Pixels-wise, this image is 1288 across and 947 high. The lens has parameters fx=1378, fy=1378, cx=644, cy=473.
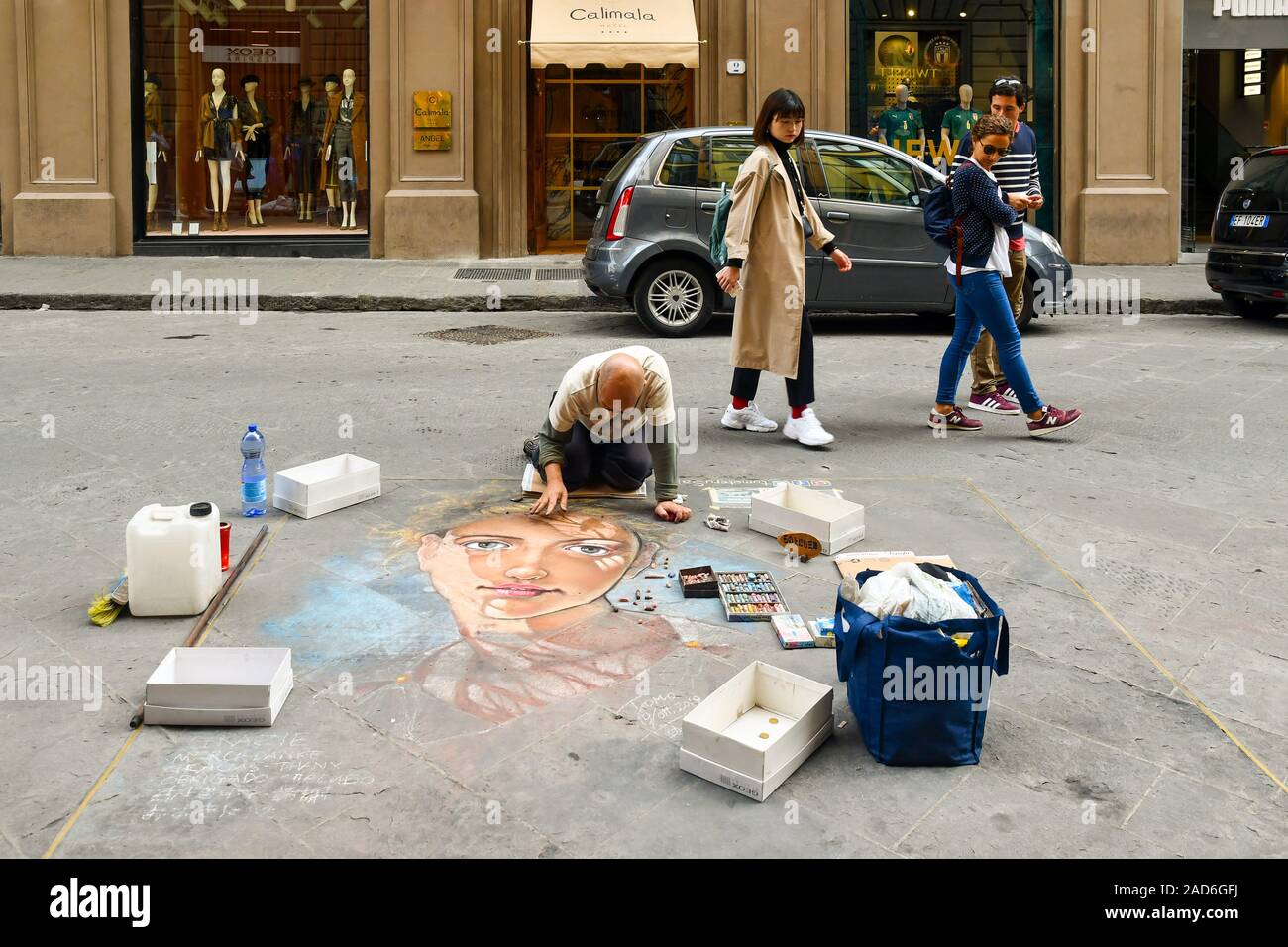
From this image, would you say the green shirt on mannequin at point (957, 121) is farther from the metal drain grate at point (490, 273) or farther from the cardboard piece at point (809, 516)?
the cardboard piece at point (809, 516)

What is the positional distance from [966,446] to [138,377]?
553cm

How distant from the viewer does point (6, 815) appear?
3365 mm

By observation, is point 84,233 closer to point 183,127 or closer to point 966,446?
point 183,127

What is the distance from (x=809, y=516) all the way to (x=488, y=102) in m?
11.8

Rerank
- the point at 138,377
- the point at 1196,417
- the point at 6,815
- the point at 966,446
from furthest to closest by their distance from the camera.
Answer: the point at 138,377, the point at 1196,417, the point at 966,446, the point at 6,815

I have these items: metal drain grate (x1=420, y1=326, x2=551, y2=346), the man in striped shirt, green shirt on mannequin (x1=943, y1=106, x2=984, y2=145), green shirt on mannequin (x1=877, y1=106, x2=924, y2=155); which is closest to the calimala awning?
green shirt on mannequin (x1=877, y1=106, x2=924, y2=155)

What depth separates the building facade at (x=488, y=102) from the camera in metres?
15.8

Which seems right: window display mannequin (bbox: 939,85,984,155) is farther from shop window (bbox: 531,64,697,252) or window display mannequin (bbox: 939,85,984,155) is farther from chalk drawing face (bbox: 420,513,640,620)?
chalk drawing face (bbox: 420,513,640,620)

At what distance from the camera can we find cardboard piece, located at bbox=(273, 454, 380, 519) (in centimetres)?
591

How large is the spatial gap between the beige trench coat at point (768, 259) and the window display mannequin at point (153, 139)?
11261mm

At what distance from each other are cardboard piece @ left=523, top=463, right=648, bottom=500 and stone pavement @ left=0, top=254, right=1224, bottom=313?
6351mm

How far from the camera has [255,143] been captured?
17.0m

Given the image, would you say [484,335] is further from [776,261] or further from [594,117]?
[594,117]
